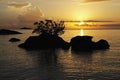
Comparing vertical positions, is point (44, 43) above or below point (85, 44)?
above

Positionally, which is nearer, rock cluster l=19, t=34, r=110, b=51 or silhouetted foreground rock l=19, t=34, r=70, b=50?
rock cluster l=19, t=34, r=110, b=51

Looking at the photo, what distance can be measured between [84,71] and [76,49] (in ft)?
212

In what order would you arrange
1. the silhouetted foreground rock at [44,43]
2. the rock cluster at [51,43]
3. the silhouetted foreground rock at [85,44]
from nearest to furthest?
the silhouetted foreground rock at [85,44]
the rock cluster at [51,43]
the silhouetted foreground rock at [44,43]

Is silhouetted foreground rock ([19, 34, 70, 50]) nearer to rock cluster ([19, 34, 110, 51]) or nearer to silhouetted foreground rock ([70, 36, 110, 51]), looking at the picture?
rock cluster ([19, 34, 110, 51])

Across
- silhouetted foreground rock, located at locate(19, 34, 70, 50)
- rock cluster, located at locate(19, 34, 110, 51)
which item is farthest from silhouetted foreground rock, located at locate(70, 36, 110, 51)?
silhouetted foreground rock, located at locate(19, 34, 70, 50)

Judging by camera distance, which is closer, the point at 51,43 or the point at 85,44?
the point at 85,44

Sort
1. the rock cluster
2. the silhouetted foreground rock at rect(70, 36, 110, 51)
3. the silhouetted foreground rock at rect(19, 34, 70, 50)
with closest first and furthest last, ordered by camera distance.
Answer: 1. the silhouetted foreground rock at rect(70, 36, 110, 51)
2. the rock cluster
3. the silhouetted foreground rock at rect(19, 34, 70, 50)

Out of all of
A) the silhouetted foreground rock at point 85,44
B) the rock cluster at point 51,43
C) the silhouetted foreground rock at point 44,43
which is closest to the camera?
the silhouetted foreground rock at point 85,44

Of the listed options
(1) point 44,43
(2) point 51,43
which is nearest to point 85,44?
(2) point 51,43

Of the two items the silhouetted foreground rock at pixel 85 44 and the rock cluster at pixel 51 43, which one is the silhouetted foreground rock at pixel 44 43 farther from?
the silhouetted foreground rock at pixel 85 44

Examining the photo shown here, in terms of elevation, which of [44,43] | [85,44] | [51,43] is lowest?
[85,44]

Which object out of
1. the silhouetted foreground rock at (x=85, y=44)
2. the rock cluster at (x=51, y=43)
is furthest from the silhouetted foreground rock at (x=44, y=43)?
the silhouetted foreground rock at (x=85, y=44)

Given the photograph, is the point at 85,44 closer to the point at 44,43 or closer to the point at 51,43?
the point at 51,43

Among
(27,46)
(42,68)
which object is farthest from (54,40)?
(42,68)
